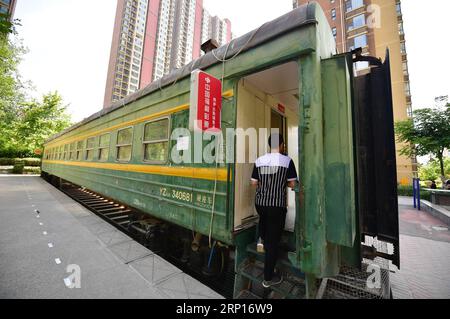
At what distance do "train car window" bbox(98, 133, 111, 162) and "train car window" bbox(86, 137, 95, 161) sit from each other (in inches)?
32.3

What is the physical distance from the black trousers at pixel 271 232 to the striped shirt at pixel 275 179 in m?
0.08

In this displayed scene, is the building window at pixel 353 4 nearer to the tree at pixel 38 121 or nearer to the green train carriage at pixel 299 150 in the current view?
the green train carriage at pixel 299 150

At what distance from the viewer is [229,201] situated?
260 cm

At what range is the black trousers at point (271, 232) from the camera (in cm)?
229

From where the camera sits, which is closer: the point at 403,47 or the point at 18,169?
the point at 18,169

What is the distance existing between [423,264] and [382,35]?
30.6 m

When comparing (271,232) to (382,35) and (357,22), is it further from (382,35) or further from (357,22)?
(357,22)

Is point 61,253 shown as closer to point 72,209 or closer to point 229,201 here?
point 229,201

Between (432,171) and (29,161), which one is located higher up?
(432,171)

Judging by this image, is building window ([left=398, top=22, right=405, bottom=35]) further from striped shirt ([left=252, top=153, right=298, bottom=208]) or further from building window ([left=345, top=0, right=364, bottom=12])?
striped shirt ([left=252, top=153, right=298, bottom=208])

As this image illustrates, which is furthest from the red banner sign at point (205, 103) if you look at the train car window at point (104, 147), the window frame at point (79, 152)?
the window frame at point (79, 152)

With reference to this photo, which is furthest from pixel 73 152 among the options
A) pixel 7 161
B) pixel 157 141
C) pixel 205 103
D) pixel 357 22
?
pixel 357 22

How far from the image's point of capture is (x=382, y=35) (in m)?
23.8
